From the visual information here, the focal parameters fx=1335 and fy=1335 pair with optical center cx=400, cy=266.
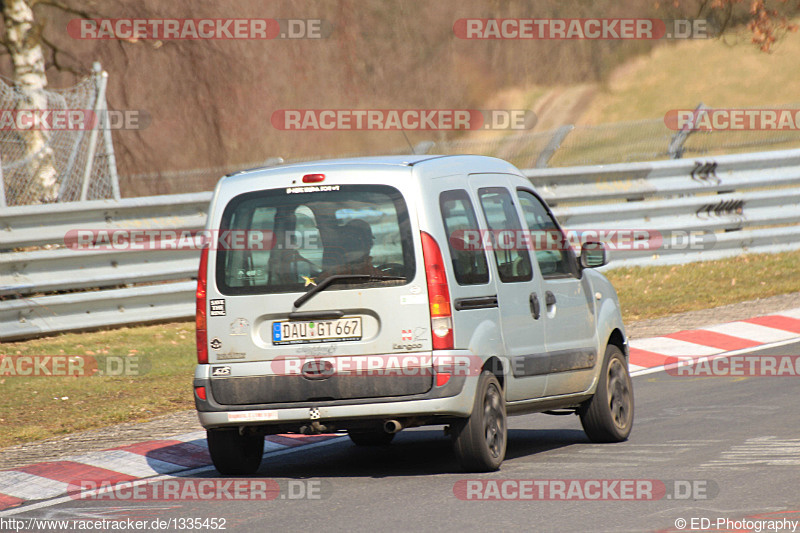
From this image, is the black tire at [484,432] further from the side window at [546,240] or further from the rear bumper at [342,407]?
the side window at [546,240]

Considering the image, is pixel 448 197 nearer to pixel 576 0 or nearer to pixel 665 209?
pixel 665 209

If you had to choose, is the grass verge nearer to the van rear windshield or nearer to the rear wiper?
the van rear windshield

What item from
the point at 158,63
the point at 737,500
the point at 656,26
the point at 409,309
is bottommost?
the point at 737,500

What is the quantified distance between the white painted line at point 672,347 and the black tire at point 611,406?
382cm

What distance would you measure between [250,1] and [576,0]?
18828 millimetres

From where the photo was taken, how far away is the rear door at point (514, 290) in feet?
27.1

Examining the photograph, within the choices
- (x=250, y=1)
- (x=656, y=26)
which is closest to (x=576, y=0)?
(x=656, y=26)

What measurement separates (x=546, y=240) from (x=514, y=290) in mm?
748

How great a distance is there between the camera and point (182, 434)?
999cm

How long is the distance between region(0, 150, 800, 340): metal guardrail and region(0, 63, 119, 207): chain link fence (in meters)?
0.79

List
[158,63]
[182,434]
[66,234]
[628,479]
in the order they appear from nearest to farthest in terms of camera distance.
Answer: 1. [628,479]
2. [182,434]
3. [66,234]
4. [158,63]

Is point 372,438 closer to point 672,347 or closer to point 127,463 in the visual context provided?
point 127,463

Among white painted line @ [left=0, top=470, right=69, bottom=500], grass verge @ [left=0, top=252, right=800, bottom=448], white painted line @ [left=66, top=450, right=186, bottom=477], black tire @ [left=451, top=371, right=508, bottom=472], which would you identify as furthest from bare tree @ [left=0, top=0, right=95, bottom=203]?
black tire @ [left=451, top=371, right=508, bottom=472]

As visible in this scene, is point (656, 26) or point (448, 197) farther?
point (656, 26)
